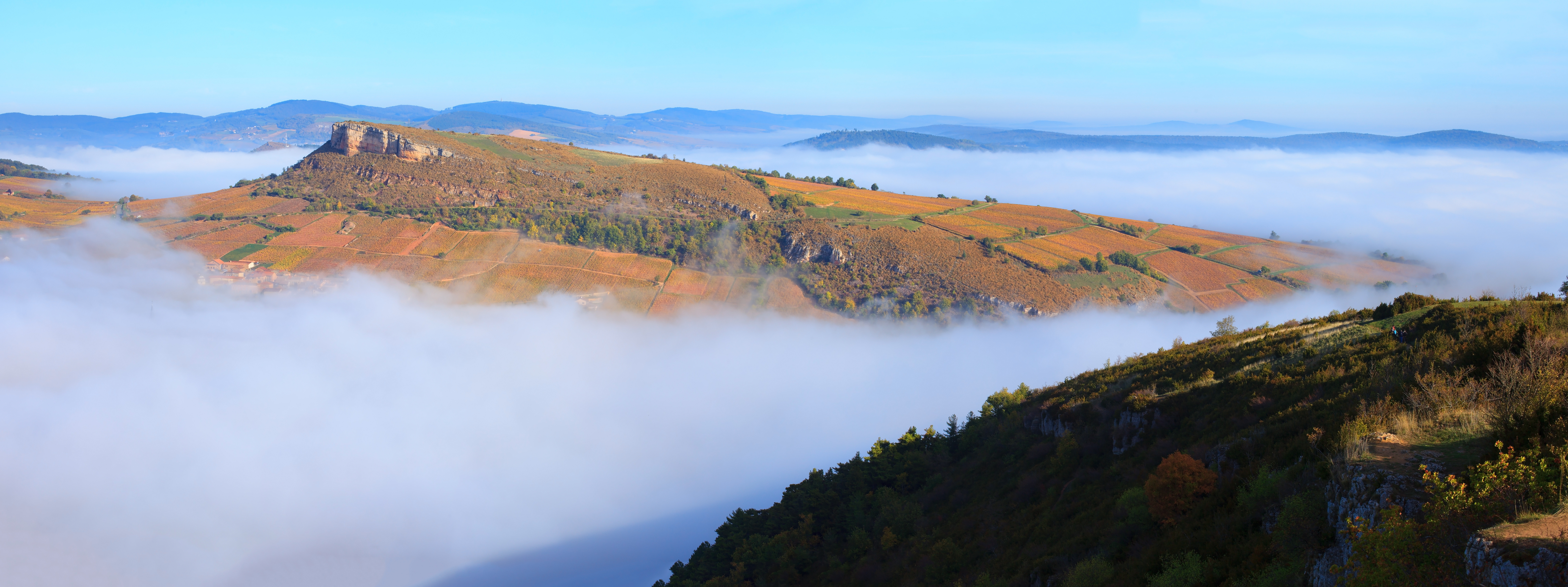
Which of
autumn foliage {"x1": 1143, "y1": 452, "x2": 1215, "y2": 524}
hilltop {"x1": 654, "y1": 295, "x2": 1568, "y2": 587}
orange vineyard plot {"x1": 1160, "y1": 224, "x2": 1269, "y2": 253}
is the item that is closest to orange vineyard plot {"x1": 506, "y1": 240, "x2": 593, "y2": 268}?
hilltop {"x1": 654, "y1": 295, "x2": 1568, "y2": 587}

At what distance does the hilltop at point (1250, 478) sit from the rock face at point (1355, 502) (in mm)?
26

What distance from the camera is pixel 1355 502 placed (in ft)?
25.0

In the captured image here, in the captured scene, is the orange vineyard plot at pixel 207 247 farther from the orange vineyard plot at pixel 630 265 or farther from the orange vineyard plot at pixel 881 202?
the orange vineyard plot at pixel 881 202

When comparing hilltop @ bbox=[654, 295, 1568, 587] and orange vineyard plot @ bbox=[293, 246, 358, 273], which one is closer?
hilltop @ bbox=[654, 295, 1568, 587]

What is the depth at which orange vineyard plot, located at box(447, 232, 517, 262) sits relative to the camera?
8850 cm

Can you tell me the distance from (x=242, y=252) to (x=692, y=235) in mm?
54390

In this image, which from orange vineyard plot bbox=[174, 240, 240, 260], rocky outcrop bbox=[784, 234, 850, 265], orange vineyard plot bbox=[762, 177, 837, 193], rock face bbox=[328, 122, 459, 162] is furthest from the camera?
orange vineyard plot bbox=[762, 177, 837, 193]

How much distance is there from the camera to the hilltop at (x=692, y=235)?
80125mm

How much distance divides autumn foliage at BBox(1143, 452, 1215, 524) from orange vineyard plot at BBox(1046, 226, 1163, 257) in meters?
78.6

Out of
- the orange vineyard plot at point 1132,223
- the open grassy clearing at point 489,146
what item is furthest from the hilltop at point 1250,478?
the open grassy clearing at point 489,146

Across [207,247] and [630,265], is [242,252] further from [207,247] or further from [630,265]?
[630,265]

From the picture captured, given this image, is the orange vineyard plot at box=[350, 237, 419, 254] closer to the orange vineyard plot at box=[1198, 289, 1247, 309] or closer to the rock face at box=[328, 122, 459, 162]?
the rock face at box=[328, 122, 459, 162]

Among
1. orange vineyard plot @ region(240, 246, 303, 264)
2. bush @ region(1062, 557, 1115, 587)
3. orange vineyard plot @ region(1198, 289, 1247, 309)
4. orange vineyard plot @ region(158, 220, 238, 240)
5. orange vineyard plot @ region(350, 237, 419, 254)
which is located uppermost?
orange vineyard plot @ region(158, 220, 238, 240)

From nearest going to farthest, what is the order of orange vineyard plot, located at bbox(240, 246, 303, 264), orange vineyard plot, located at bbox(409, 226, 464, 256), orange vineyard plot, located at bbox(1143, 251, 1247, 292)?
1. orange vineyard plot, located at bbox(1143, 251, 1247, 292)
2. orange vineyard plot, located at bbox(240, 246, 303, 264)
3. orange vineyard plot, located at bbox(409, 226, 464, 256)
